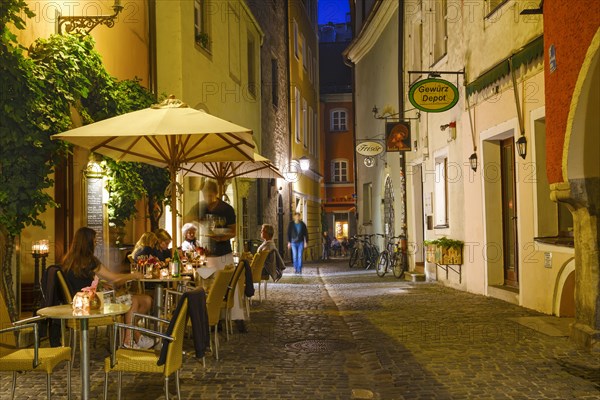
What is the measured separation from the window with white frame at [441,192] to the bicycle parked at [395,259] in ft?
6.65

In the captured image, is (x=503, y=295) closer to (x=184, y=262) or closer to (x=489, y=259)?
(x=489, y=259)

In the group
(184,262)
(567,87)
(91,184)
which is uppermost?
(567,87)

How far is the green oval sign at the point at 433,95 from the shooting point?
44.2 ft

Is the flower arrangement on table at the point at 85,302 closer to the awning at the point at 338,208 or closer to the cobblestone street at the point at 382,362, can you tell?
the cobblestone street at the point at 382,362

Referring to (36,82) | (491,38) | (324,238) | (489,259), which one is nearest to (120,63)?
(36,82)

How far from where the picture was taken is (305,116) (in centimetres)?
3388

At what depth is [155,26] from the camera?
46.4 ft

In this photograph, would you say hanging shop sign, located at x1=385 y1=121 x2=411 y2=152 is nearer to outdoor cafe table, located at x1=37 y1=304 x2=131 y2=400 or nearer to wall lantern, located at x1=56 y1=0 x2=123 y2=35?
wall lantern, located at x1=56 y1=0 x2=123 y2=35

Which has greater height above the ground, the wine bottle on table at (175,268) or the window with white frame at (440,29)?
the window with white frame at (440,29)

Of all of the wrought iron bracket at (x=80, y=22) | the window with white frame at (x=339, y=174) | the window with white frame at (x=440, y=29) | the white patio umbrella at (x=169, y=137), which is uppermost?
the window with white frame at (x=440, y=29)

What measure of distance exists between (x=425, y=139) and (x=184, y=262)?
354 inches

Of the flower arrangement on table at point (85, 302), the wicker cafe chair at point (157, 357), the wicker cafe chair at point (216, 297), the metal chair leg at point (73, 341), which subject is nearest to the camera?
the wicker cafe chair at point (157, 357)

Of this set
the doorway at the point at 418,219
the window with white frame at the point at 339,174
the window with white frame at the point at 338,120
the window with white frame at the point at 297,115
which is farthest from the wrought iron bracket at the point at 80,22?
the window with white frame at the point at 339,174

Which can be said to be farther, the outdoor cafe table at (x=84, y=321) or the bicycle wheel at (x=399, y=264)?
the bicycle wheel at (x=399, y=264)
